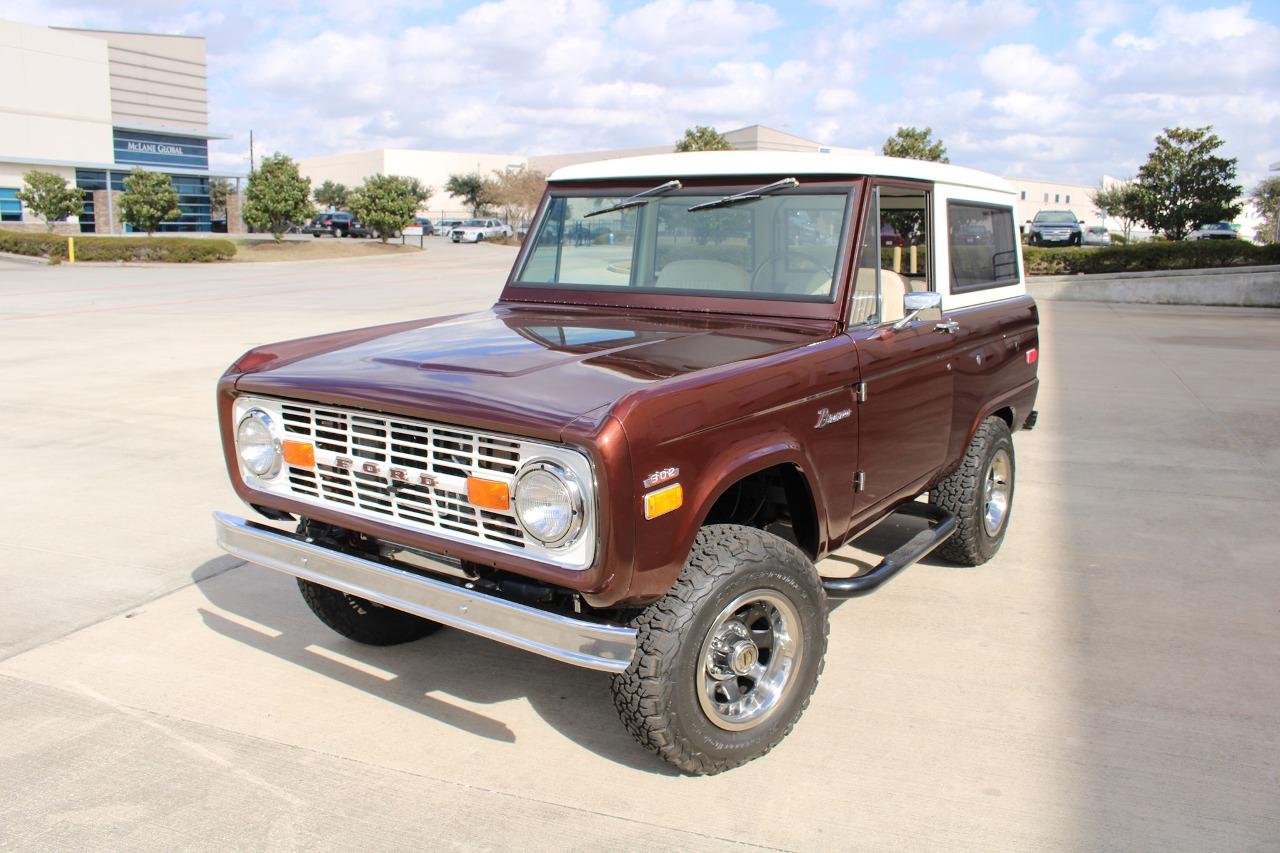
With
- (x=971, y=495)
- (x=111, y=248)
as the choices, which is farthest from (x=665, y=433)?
(x=111, y=248)

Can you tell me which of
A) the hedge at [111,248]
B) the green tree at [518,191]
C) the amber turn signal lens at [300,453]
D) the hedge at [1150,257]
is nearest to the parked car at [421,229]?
the green tree at [518,191]

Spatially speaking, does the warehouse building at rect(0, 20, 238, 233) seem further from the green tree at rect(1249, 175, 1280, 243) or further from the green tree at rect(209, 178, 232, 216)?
the green tree at rect(1249, 175, 1280, 243)

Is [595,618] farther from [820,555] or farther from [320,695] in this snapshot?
[320,695]

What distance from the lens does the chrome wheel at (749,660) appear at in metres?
3.22

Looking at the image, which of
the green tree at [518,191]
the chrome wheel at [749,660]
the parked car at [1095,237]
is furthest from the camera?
the green tree at [518,191]

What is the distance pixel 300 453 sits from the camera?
3496 millimetres

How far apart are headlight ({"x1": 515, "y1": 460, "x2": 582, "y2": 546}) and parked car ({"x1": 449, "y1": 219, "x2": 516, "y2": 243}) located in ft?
187

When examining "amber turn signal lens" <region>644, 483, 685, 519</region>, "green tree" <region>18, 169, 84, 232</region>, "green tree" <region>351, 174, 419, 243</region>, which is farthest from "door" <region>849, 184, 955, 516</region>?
"green tree" <region>18, 169, 84, 232</region>

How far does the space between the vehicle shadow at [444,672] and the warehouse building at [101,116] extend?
4962 centimetres

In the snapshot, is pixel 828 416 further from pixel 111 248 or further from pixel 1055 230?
pixel 111 248

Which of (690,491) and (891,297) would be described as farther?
(891,297)

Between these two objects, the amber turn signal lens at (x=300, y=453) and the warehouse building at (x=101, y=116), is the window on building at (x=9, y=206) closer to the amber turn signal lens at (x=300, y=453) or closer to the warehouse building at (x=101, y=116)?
the warehouse building at (x=101, y=116)

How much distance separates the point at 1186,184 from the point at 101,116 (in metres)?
51.6

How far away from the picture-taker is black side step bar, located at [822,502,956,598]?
12.1ft
